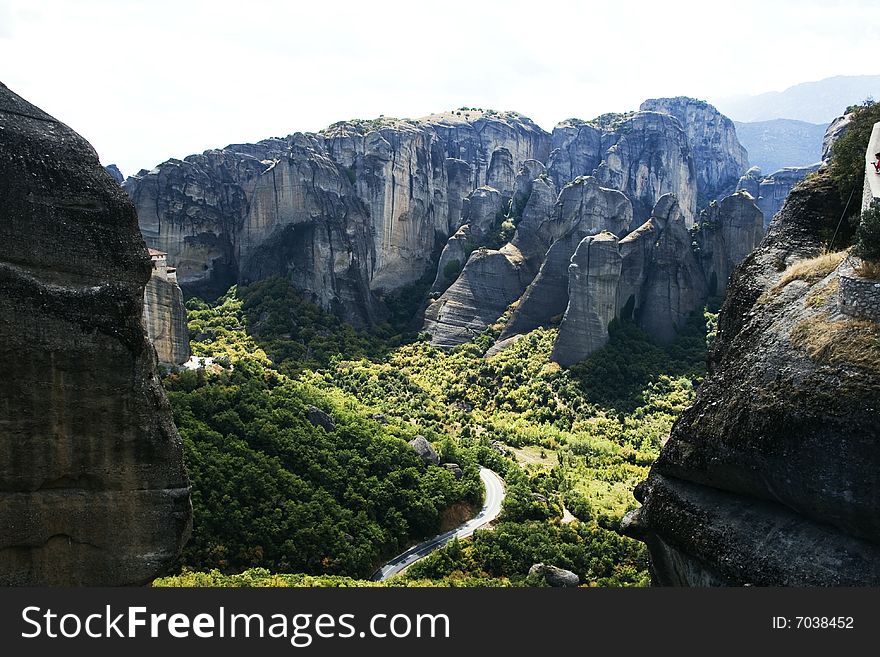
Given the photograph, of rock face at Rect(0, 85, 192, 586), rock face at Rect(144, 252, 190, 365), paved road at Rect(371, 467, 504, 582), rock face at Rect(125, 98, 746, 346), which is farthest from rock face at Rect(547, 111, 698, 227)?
rock face at Rect(0, 85, 192, 586)

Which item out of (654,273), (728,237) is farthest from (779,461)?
(728,237)

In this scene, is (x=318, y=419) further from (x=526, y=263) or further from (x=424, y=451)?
(x=526, y=263)

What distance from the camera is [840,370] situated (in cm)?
1003

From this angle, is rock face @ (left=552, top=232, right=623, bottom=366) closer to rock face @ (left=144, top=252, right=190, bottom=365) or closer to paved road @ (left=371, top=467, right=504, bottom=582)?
paved road @ (left=371, top=467, right=504, bottom=582)

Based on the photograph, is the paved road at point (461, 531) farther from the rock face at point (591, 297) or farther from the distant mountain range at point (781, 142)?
the distant mountain range at point (781, 142)

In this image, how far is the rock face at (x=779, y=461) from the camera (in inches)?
382

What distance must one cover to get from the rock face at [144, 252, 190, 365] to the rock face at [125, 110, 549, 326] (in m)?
25.2

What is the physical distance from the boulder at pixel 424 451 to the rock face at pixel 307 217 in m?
30.1

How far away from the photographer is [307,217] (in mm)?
66625

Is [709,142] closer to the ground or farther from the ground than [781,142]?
closer to the ground

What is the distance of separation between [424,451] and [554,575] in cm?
1118

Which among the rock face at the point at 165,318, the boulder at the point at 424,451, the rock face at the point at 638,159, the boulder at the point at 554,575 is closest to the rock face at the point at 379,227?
the rock face at the point at 638,159

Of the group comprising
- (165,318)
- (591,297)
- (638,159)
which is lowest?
(591,297)

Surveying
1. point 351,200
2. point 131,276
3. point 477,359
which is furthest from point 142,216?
point 131,276
